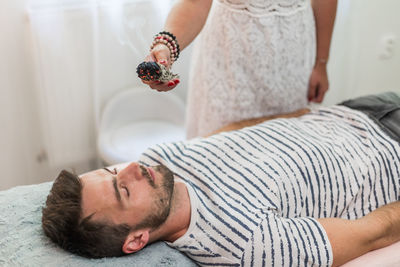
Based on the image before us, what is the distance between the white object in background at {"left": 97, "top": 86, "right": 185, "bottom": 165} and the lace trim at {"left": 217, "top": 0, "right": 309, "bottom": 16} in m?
0.87

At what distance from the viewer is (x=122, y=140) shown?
6.84 feet

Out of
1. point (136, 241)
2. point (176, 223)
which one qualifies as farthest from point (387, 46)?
point (136, 241)

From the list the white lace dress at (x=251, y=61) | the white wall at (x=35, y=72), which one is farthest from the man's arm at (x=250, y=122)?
the white wall at (x=35, y=72)

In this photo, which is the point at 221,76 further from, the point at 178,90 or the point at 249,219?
the point at 178,90

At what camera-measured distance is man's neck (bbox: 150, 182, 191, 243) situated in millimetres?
1138

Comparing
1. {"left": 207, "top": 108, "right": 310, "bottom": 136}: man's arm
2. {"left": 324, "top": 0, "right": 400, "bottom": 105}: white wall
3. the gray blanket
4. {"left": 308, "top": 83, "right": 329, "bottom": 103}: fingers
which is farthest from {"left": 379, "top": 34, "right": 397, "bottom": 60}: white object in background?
the gray blanket

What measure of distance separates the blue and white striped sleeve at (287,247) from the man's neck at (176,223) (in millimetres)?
197

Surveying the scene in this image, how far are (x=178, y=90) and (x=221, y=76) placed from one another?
73 cm

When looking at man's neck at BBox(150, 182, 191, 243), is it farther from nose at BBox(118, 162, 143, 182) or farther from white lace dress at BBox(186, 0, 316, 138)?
white lace dress at BBox(186, 0, 316, 138)

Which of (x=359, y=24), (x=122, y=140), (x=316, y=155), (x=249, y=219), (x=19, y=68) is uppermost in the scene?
(x=359, y=24)

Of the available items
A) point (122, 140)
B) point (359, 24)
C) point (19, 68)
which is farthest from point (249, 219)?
point (359, 24)

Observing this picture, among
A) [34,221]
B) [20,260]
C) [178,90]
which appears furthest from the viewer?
[178,90]

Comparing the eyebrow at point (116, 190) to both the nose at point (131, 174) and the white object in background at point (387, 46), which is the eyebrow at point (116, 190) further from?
the white object in background at point (387, 46)

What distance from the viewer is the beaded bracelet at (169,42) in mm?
1174
